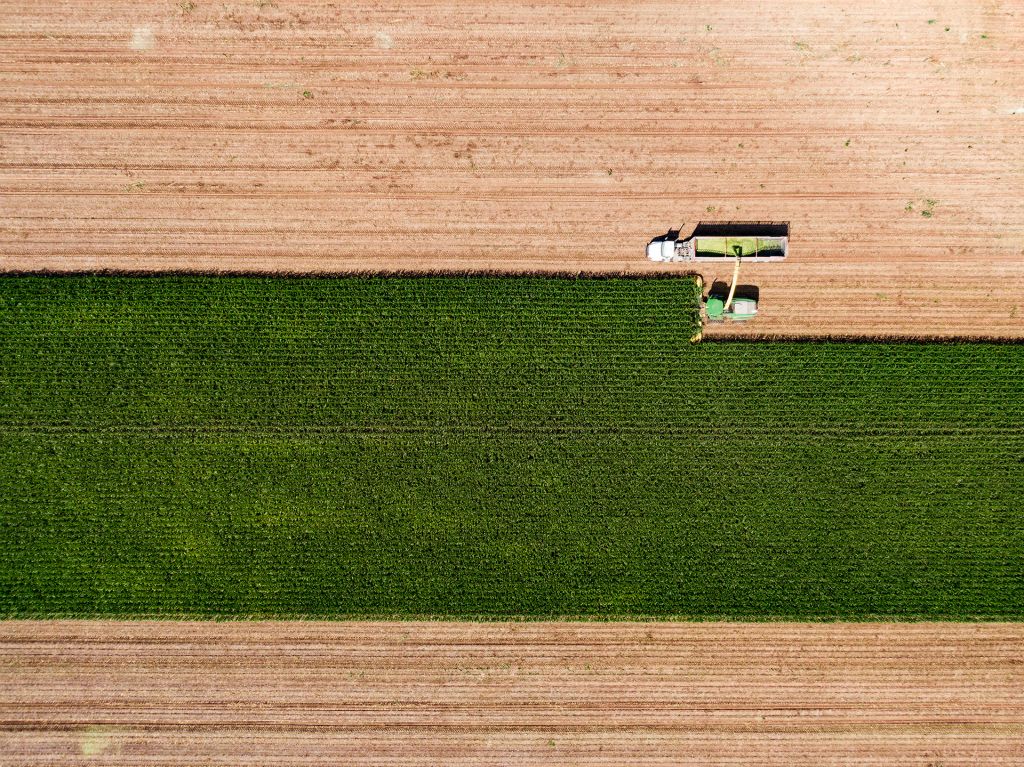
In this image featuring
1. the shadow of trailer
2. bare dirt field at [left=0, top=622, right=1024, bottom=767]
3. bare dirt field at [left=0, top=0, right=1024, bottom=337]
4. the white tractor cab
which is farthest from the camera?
bare dirt field at [left=0, top=0, right=1024, bottom=337]

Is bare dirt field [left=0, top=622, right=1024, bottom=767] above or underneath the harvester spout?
underneath

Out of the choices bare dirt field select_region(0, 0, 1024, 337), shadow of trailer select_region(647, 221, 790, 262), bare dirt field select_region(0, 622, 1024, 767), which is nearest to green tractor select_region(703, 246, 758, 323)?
shadow of trailer select_region(647, 221, 790, 262)

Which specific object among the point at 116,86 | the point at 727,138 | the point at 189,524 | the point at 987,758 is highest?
the point at 116,86

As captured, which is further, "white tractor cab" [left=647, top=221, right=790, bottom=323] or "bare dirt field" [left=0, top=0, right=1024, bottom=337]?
"bare dirt field" [left=0, top=0, right=1024, bottom=337]

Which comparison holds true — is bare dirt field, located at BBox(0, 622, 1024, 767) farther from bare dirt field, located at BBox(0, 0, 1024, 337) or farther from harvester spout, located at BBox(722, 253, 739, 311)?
bare dirt field, located at BBox(0, 0, 1024, 337)

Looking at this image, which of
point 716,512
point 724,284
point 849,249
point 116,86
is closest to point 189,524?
point 116,86

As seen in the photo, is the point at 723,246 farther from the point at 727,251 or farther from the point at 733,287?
the point at 733,287

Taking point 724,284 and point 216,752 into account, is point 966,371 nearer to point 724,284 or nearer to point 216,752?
point 724,284
